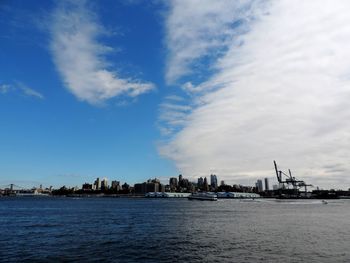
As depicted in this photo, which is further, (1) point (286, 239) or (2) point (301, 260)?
(1) point (286, 239)

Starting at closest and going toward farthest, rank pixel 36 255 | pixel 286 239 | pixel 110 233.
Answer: pixel 36 255
pixel 286 239
pixel 110 233

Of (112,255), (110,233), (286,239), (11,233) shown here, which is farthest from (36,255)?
(286,239)

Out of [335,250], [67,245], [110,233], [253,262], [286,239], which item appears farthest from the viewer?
[110,233]

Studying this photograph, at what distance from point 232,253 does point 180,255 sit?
6632mm

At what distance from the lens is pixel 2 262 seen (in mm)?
37906

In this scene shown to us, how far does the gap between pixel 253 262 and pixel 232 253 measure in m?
5.48

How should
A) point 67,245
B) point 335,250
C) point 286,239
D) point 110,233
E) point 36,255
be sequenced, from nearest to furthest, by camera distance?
point 36,255, point 335,250, point 67,245, point 286,239, point 110,233

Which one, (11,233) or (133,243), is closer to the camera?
(133,243)

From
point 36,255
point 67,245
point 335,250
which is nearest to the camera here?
point 36,255

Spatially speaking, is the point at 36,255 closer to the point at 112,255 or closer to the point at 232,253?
the point at 112,255

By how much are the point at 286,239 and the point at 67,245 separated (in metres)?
33.8

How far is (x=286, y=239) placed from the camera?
2173 inches

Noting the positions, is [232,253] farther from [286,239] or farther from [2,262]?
[2,262]

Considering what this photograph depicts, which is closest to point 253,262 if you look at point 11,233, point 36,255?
point 36,255
